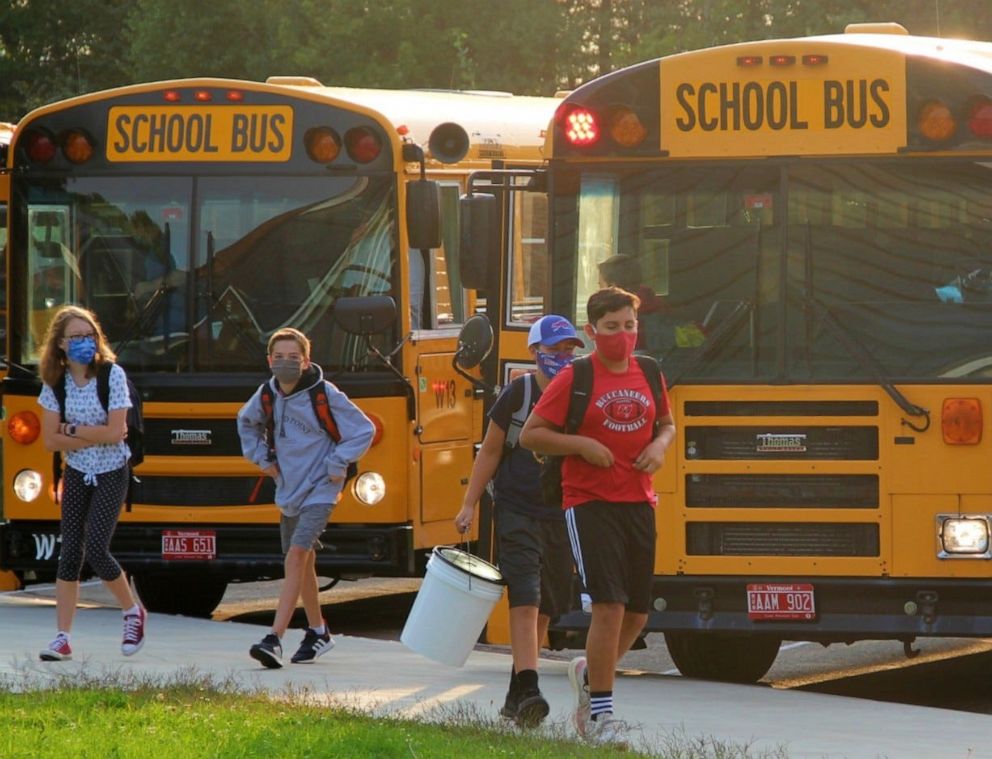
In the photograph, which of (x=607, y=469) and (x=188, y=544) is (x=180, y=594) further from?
(x=607, y=469)

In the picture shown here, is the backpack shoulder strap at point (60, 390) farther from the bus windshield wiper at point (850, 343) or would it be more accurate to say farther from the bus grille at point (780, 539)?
the bus windshield wiper at point (850, 343)

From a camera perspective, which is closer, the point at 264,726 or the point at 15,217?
the point at 264,726

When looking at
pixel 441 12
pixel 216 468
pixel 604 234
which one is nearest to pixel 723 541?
pixel 604 234

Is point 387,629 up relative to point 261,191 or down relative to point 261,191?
down

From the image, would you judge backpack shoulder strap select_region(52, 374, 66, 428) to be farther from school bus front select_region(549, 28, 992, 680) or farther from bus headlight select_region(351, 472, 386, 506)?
school bus front select_region(549, 28, 992, 680)

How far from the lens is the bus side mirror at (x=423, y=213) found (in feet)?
38.5

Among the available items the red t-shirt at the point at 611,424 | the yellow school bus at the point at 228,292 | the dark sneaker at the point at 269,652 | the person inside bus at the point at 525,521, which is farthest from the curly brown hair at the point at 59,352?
the red t-shirt at the point at 611,424

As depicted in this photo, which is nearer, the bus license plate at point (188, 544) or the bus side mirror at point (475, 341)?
the bus side mirror at point (475, 341)

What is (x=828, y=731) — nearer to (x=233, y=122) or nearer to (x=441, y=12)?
(x=233, y=122)

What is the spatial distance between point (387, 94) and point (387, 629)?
3.04 metres

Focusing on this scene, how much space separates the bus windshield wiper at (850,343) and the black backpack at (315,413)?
7.02 ft

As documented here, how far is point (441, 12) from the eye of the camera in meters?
31.4

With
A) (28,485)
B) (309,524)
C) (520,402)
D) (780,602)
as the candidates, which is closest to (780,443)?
(780,602)

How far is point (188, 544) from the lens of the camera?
12.4m
